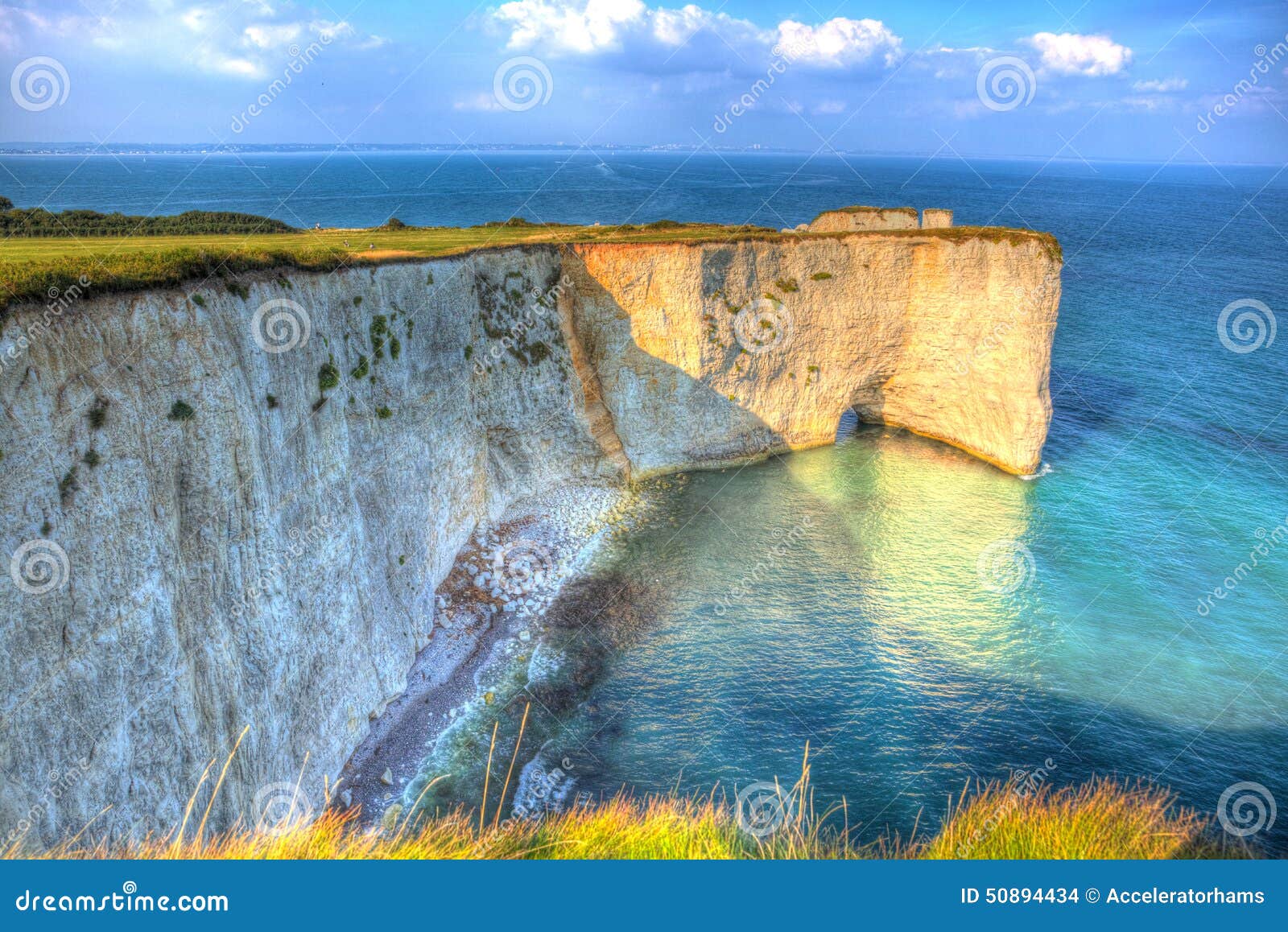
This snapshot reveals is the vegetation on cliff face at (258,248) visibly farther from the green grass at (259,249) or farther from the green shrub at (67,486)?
the green shrub at (67,486)

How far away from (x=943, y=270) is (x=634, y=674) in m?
24.1

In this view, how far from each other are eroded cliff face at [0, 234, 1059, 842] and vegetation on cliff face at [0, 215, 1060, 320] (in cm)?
41

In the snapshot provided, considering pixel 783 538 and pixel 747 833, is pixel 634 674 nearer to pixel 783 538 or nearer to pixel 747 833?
pixel 783 538

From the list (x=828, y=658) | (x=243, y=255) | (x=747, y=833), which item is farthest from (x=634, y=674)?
(x=243, y=255)

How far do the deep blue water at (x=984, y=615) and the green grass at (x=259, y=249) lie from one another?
1107cm

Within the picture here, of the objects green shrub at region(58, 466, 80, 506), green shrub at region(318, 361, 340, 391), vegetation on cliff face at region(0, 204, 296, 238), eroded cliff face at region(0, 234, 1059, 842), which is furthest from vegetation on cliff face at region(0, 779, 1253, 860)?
vegetation on cliff face at region(0, 204, 296, 238)

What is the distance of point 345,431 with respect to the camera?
63.6 ft

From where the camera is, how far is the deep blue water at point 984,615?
1853 centimetres

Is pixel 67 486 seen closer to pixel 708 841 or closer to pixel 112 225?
pixel 708 841

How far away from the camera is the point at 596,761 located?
18703 mm

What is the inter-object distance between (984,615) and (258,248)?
23721mm

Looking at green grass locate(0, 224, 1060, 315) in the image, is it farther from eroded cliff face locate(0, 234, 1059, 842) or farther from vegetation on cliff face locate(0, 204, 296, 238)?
vegetation on cliff face locate(0, 204, 296, 238)

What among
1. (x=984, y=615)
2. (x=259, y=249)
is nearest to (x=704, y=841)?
(x=259, y=249)

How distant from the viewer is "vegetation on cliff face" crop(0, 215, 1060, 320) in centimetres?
1299
